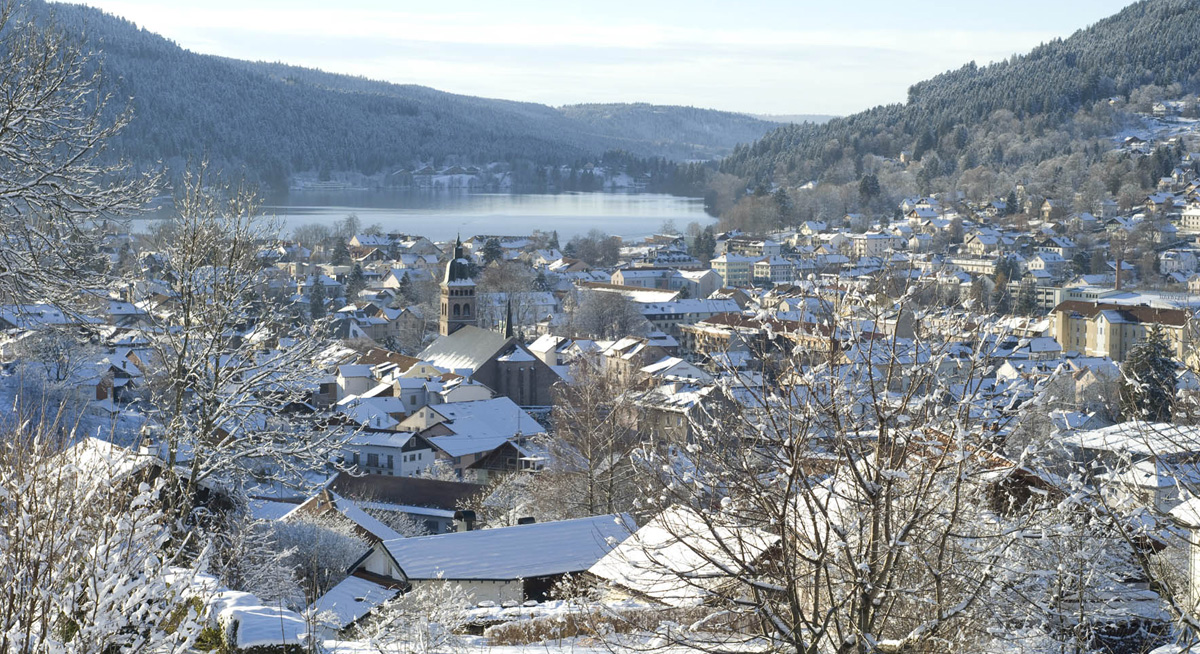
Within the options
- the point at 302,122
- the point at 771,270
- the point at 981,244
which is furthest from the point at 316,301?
the point at 302,122

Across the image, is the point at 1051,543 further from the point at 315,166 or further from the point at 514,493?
the point at 315,166

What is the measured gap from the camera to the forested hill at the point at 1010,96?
8200 centimetres

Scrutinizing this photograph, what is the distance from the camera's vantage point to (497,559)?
8.61 meters

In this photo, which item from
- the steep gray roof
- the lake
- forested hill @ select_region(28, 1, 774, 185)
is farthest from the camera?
forested hill @ select_region(28, 1, 774, 185)

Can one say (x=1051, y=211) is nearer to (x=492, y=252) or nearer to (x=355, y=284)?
(x=492, y=252)

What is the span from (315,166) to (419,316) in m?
77.9

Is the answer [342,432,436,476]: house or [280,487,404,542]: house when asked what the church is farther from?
[280,487,404,542]: house

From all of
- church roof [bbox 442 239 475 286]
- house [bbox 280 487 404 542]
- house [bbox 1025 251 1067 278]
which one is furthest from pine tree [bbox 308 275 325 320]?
house [bbox 280 487 404 542]

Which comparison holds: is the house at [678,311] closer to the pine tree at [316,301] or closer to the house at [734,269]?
the pine tree at [316,301]

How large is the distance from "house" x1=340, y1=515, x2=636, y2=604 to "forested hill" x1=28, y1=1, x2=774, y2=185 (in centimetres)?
6787

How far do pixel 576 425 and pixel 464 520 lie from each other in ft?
9.69

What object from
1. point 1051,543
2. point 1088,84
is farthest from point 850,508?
point 1088,84

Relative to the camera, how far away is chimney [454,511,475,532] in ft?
39.0

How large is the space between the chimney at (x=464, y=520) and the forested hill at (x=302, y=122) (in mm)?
64688
